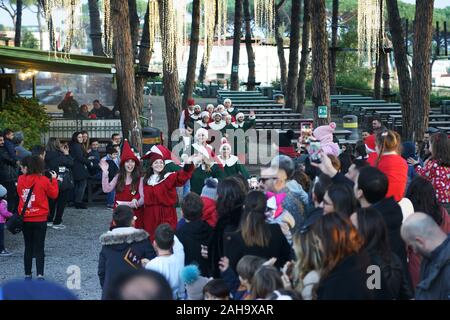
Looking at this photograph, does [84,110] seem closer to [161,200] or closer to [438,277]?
[161,200]

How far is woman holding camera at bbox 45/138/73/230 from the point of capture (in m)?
16.3

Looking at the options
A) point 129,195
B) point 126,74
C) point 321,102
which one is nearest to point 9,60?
point 126,74

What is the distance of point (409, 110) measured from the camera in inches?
906

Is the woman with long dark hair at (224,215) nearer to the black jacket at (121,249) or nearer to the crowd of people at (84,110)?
the black jacket at (121,249)

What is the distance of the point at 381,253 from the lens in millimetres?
6414

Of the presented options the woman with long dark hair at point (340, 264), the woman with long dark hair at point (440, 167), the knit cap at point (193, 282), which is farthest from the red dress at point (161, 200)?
the woman with long dark hair at point (340, 264)

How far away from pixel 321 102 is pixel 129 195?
10.8 m

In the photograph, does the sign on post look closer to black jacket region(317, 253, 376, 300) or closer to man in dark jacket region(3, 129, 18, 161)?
man in dark jacket region(3, 129, 18, 161)

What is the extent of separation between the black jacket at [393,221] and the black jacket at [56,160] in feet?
33.0

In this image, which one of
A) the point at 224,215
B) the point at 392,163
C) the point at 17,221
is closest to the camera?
the point at 224,215

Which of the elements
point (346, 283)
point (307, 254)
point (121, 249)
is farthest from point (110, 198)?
point (346, 283)

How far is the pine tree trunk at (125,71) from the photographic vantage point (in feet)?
68.1

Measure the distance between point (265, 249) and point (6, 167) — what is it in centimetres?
867

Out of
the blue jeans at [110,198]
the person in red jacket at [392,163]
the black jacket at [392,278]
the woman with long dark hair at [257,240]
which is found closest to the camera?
the black jacket at [392,278]
